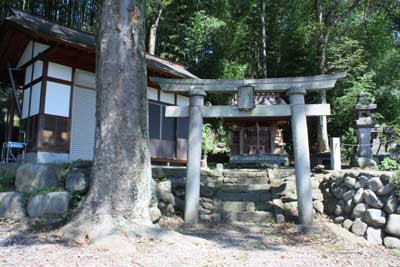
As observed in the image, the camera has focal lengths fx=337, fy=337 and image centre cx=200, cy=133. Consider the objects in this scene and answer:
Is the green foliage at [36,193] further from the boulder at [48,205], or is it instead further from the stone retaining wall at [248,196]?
the stone retaining wall at [248,196]

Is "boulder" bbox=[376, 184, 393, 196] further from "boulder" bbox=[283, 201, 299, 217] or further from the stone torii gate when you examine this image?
"boulder" bbox=[283, 201, 299, 217]

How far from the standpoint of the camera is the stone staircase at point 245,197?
268 inches

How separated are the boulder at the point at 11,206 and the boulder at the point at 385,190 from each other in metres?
6.23

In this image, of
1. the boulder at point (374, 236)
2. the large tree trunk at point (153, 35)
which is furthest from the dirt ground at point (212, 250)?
the large tree trunk at point (153, 35)

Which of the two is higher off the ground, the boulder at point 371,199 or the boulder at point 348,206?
the boulder at point 371,199

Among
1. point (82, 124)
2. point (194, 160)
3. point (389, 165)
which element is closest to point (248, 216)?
point (194, 160)

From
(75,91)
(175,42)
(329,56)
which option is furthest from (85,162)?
(329,56)

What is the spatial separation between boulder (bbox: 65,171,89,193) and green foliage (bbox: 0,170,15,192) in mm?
1311

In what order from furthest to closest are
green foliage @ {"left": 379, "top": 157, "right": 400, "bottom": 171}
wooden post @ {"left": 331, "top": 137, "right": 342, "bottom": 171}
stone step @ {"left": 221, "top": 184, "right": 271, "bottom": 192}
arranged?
wooden post @ {"left": 331, "top": 137, "right": 342, "bottom": 171}, stone step @ {"left": 221, "top": 184, "right": 271, "bottom": 192}, green foliage @ {"left": 379, "top": 157, "right": 400, "bottom": 171}

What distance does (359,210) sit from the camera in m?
6.05

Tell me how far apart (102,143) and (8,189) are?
122 inches

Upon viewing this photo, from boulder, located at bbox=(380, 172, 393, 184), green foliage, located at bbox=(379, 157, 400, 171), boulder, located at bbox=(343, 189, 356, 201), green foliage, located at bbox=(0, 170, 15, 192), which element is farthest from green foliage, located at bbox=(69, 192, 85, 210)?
green foliage, located at bbox=(379, 157, 400, 171)

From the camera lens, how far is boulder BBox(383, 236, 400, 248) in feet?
17.1

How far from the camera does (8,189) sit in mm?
6707
